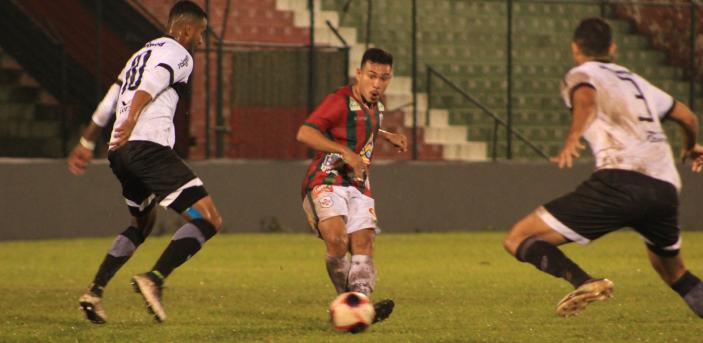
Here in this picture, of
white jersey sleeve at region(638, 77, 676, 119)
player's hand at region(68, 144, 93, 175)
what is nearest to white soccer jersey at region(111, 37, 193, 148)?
player's hand at region(68, 144, 93, 175)

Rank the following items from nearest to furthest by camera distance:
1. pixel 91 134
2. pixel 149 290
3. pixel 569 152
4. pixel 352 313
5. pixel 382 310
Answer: pixel 569 152
pixel 352 313
pixel 149 290
pixel 382 310
pixel 91 134

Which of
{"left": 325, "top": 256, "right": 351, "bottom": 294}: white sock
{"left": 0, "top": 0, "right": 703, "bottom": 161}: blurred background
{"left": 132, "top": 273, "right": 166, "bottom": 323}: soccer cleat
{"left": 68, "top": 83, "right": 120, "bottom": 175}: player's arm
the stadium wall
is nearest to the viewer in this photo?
{"left": 132, "top": 273, "right": 166, "bottom": 323}: soccer cleat

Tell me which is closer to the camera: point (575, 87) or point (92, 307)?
point (575, 87)

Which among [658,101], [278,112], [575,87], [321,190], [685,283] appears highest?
[575,87]

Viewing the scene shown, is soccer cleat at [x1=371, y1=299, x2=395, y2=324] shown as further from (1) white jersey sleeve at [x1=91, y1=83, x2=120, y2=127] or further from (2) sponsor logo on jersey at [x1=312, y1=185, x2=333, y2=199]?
(1) white jersey sleeve at [x1=91, y1=83, x2=120, y2=127]

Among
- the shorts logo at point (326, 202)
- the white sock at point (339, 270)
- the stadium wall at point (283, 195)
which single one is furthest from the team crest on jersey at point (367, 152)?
the stadium wall at point (283, 195)

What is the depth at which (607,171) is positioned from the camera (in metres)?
7.66

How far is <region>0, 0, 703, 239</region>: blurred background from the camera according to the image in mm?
17812

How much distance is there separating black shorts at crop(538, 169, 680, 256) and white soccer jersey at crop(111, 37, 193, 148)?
2.52 meters

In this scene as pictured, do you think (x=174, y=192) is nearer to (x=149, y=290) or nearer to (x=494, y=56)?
(x=149, y=290)

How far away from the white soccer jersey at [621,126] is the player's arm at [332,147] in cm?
147

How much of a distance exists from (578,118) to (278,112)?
1196cm

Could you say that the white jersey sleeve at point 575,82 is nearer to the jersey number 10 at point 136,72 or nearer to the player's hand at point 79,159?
the jersey number 10 at point 136,72

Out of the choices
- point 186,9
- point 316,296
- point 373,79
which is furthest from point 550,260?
point 316,296
